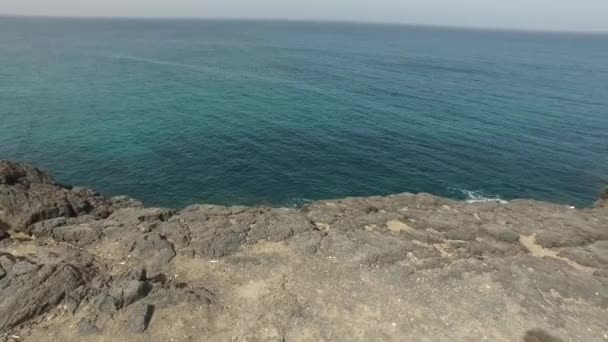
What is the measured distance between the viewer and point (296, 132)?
204ft

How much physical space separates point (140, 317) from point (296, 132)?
45541mm

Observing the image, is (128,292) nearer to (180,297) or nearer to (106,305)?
(106,305)

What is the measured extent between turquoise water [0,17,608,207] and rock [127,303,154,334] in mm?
23132

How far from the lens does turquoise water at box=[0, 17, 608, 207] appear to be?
47.1 m

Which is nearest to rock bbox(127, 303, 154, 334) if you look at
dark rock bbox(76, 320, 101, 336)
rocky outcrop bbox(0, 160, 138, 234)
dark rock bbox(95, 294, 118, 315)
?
dark rock bbox(95, 294, 118, 315)

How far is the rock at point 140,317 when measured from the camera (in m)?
19.1

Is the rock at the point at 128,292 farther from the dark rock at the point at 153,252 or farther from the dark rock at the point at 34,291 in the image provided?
the dark rock at the point at 34,291

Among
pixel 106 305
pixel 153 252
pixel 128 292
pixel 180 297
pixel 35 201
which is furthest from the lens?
pixel 35 201

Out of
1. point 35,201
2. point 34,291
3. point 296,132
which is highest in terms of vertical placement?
point 296,132

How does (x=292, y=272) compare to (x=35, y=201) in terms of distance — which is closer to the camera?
(x=292, y=272)

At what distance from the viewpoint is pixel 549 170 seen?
2050 inches

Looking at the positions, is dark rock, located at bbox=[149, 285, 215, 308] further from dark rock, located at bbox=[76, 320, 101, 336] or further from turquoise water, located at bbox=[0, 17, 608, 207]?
turquoise water, located at bbox=[0, 17, 608, 207]

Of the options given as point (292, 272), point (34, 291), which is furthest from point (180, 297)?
point (34, 291)

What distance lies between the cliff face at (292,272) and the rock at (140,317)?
Result: 63mm
